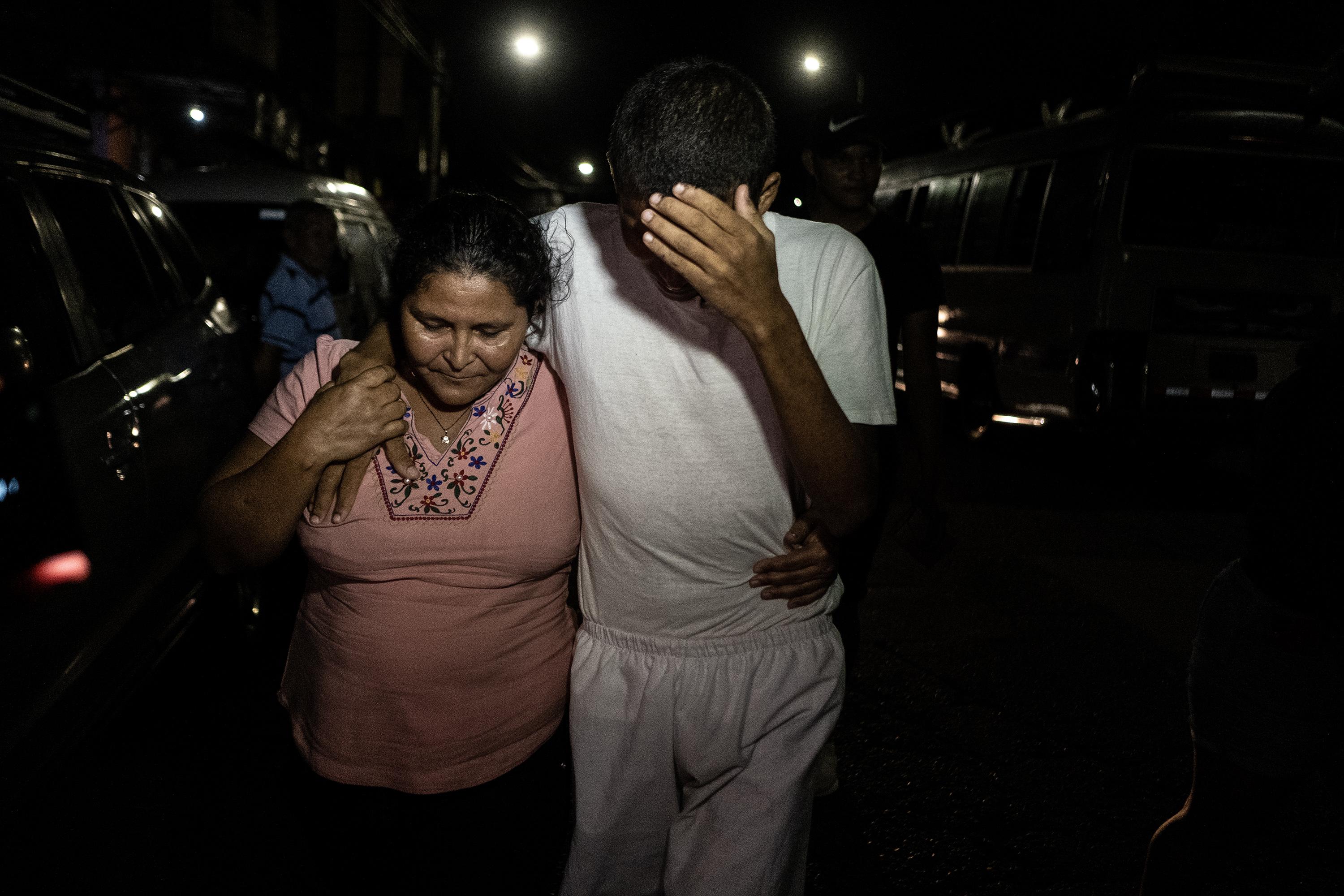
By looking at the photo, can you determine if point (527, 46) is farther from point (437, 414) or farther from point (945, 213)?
point (437, 414)

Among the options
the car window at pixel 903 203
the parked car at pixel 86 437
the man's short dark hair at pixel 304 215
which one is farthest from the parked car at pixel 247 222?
the car window at pixel 903 203

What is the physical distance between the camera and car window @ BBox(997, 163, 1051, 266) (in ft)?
29.1

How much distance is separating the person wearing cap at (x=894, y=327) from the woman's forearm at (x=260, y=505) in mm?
1702

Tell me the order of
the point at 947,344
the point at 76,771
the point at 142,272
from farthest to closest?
the point at 947,344
the point at 142,272
the point at 76,771

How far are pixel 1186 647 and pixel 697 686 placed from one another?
379cm

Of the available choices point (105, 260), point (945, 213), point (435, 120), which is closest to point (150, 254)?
point (105, 260)

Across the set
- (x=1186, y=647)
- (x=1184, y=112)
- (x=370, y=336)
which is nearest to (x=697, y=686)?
(x=370, y=336)

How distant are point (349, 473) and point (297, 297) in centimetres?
426

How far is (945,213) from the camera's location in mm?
11086

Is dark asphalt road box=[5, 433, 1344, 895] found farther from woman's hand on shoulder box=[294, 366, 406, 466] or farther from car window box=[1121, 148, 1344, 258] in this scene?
car window box=[1121, 148, 1344, 258]

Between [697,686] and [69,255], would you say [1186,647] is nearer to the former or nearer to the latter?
[697,686]

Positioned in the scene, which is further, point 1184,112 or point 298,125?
point 298,125

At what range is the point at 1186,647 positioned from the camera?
15.3 feet

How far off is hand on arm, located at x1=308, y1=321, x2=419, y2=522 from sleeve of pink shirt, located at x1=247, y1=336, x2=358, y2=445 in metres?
0.05
